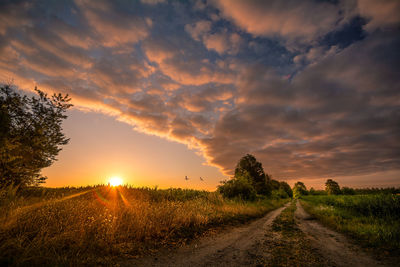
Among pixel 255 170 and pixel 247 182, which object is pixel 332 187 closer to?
pixel 255 170

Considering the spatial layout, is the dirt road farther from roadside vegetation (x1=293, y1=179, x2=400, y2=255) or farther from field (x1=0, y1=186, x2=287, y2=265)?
roadside vegetation (x1=293, y1=179, x2=400, y2=255)

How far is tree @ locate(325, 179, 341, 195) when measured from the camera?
75.9 m

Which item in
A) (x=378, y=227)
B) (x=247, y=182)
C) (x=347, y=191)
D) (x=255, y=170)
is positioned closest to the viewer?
(x=378, y=227)

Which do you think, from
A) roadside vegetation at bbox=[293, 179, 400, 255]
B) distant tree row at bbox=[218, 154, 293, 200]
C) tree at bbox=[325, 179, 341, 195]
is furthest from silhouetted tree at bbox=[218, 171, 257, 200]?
tree at bbox=[325, 179, 341, 195]

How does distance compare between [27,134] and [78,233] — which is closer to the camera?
[78,233]

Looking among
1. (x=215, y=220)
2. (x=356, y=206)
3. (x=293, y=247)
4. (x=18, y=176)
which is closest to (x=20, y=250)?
(x=293, y=247)

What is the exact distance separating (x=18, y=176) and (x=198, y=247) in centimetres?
1268

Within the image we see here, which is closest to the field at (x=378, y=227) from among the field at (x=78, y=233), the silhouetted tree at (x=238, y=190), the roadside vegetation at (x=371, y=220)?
the roadside vegetation at (x=371, y=220)

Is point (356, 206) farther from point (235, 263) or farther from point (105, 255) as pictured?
point (105, 255)

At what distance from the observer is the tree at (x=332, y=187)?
249ft

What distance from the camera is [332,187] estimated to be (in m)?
79.9

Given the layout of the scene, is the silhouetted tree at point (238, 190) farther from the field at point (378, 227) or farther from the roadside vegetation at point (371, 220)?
the field at point (378, 227)

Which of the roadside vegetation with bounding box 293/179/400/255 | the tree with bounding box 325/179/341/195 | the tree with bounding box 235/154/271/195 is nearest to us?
the roadside vegetation with bounding box 293/179/400/255

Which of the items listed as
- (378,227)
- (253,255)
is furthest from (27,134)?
(378,227)
